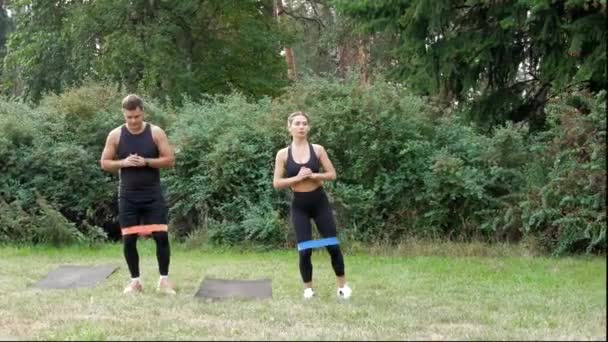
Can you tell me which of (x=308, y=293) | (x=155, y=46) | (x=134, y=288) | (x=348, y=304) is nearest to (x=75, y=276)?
(x=134, y=288)

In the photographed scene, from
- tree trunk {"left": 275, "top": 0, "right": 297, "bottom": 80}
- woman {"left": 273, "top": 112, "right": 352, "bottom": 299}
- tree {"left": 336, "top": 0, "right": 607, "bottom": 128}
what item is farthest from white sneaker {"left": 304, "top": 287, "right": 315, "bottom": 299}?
tree trunk {"left": 275, "top": 0, "right": 297, "bottom": 80}

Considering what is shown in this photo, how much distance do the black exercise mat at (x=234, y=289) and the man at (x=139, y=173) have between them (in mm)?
405

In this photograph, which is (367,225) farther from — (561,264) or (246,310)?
(246,310)

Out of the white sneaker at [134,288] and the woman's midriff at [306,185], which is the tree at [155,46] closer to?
the white sneaker at [134,288]

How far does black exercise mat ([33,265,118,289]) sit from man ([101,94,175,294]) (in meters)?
1.20

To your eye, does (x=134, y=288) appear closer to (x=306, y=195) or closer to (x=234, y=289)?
(x=234, y=289)

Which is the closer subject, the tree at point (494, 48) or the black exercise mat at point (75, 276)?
the black exercise mat at point (75, 276)

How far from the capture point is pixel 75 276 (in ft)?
29.8

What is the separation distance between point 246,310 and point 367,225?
5.95 metres

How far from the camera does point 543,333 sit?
Result: 18.1ft

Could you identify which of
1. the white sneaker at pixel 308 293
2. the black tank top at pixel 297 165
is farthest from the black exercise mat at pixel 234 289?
the black tank top at pixel 297 165

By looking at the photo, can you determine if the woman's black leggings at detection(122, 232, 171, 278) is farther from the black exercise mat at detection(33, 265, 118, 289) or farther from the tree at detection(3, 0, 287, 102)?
the tree at detection(3, 0, 287, 102)

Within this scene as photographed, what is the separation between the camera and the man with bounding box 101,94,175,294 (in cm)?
742

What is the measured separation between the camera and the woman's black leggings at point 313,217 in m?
7.15
